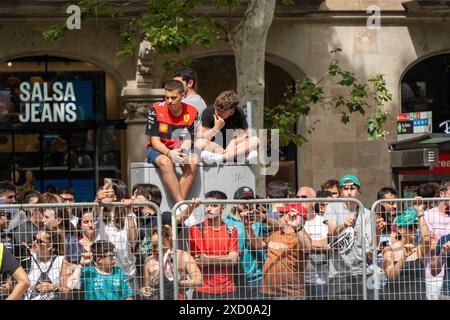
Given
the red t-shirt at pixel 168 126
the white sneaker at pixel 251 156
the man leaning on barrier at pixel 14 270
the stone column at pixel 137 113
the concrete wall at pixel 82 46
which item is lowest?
the man leaning on barrier at pixel 14 270

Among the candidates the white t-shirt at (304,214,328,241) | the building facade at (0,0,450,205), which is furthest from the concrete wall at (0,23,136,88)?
the white t-shirt at (304,214,328,241)

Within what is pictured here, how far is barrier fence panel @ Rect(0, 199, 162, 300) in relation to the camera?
32.4 ft

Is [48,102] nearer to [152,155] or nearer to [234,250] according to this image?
Answer: [152,155]

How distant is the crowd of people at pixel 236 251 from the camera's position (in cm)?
989

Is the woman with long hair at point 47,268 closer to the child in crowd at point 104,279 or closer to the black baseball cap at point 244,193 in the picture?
the child in crowd at point 104,279

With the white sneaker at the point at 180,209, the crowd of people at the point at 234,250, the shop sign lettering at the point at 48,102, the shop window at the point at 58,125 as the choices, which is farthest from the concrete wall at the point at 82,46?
the white sneaker at the point at 180,209

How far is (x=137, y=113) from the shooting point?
20656mm

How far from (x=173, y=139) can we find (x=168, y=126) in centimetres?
14

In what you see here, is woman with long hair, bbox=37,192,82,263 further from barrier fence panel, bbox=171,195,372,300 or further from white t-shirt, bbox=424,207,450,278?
white t-shirt, bbox=424,207,450,278

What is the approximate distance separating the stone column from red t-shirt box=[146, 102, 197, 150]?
30.0 ft

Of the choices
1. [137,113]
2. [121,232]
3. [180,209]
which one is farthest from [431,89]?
[121,232]

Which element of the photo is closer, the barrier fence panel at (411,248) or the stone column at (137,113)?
the barrier fence panel at (411,248)
